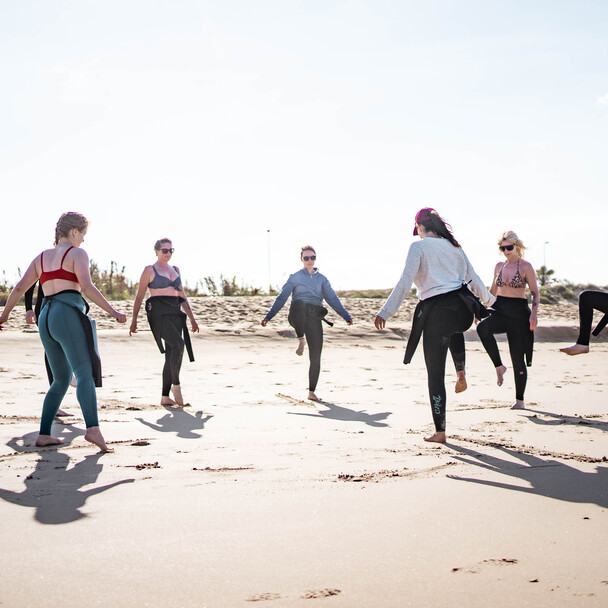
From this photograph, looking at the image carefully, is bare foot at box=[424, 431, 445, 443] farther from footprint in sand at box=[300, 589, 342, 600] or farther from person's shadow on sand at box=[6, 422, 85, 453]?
footprint in sand at box=[300, 589, 342, 600]

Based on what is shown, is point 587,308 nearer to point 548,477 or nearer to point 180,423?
point 548,477

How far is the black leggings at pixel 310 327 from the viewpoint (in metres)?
9.42

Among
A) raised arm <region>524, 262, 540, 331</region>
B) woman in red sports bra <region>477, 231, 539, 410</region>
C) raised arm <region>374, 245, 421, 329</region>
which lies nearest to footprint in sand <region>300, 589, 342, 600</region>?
raised arm <region>374, 245, 421, 329</region>

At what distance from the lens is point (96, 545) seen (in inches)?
125

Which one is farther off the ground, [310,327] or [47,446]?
[310,327]

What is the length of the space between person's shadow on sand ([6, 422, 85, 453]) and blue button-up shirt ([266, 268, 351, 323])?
3275 millimetres

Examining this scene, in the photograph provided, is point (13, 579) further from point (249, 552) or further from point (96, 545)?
point (249, 552)

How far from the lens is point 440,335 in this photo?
5824 mm

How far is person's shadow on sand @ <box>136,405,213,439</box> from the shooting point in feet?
21.2

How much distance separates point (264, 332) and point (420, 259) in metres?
11.8

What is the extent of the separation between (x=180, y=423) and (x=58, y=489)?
2854 mm

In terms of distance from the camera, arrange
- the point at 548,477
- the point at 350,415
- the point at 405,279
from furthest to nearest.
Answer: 1. the point at 350,415
2. the point at 405,279
3. the point at 548,477

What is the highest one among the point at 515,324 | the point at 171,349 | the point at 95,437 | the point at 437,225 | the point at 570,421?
the point at 437,225

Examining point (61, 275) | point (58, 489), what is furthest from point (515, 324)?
point (58, 489)
